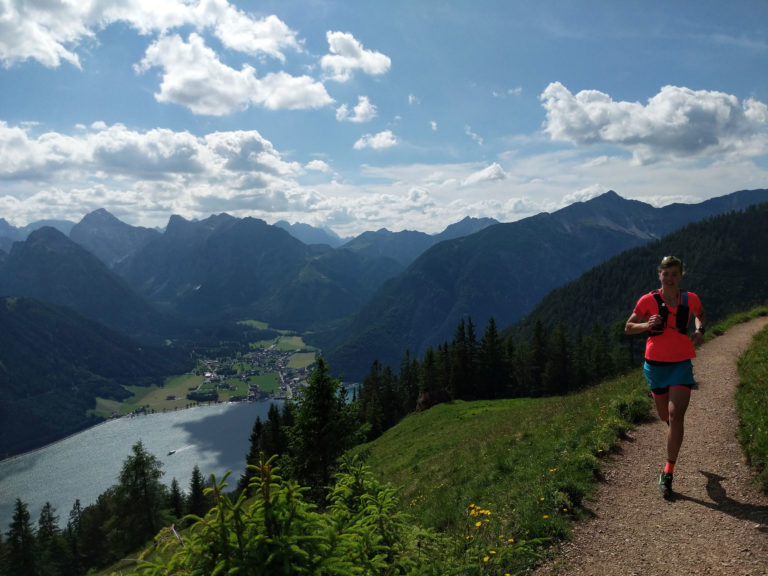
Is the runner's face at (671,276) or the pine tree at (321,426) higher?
the runner's face at (671,276)

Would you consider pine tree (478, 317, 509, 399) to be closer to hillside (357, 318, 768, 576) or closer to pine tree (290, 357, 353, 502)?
pine tree (290, 357, 353, 502)

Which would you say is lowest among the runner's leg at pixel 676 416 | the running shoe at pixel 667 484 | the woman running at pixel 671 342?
the running shoe at pixel 667 484

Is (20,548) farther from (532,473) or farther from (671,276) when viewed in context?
(671,276)

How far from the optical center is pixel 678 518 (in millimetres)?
8367

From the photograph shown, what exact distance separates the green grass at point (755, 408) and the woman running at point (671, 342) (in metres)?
1.88

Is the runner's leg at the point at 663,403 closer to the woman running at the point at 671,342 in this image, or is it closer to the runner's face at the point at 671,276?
the woman running at the point at 671,342

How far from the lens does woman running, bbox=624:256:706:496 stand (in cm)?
910

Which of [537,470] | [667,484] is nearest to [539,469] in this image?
[537,470]

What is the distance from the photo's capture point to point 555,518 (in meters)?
8.88

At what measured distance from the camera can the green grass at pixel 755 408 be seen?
9520 millimetres

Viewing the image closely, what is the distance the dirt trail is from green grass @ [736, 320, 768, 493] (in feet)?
1.01

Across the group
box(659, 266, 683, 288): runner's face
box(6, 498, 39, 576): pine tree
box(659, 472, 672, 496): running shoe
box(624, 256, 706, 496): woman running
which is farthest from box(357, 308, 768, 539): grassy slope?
box(6, 498, 39, 576): pine tree

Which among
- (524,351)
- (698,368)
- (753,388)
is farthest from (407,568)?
(524,351)

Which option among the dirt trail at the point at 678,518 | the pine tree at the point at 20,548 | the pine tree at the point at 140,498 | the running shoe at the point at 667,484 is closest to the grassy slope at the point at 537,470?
the dirt trail at the point at 678,518
